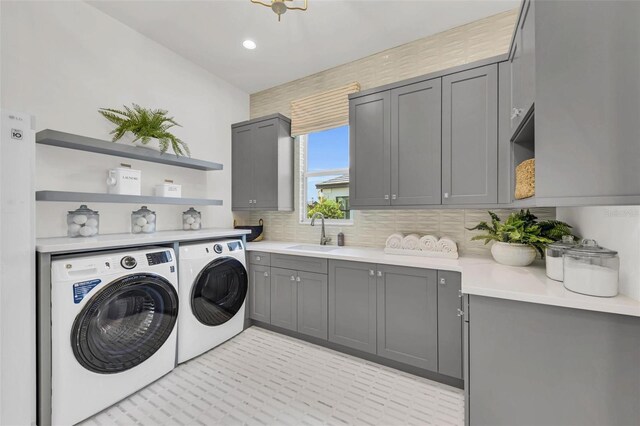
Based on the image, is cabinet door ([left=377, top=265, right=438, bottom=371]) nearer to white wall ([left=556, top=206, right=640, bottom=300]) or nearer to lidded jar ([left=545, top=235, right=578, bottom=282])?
lidded jar ([left=545, top=235, right=578, bottom=282])

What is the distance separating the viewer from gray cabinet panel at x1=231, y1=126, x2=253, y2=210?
3.36 m

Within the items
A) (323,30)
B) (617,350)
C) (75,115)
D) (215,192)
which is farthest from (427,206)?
(75,115)

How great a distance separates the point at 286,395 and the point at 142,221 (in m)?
1.95

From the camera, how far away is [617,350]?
105cm

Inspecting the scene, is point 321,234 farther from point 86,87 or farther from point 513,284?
point 86,87

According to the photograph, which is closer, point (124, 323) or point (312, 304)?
point (124, 323)

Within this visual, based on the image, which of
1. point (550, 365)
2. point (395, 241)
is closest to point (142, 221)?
point (395, 241)

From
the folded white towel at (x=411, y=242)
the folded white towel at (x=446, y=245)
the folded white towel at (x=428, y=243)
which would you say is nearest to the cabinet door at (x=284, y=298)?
the folded white towel at (x=411, y=242)

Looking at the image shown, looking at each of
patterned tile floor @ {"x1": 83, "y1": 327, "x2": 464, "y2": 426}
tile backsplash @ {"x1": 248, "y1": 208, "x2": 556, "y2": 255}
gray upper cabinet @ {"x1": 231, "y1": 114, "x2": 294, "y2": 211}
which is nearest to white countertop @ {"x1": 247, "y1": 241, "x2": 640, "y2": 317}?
tile backsplash @ {"x1": 248, "y1": 208, "x2": 556, "y2": 255}

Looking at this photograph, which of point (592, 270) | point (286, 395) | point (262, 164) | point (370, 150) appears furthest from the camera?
point (262, 164)

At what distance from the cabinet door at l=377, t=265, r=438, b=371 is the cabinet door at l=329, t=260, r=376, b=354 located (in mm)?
79

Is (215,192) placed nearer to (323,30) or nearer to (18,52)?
(18,52)

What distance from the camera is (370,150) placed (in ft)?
8.18

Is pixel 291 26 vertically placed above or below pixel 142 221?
above
